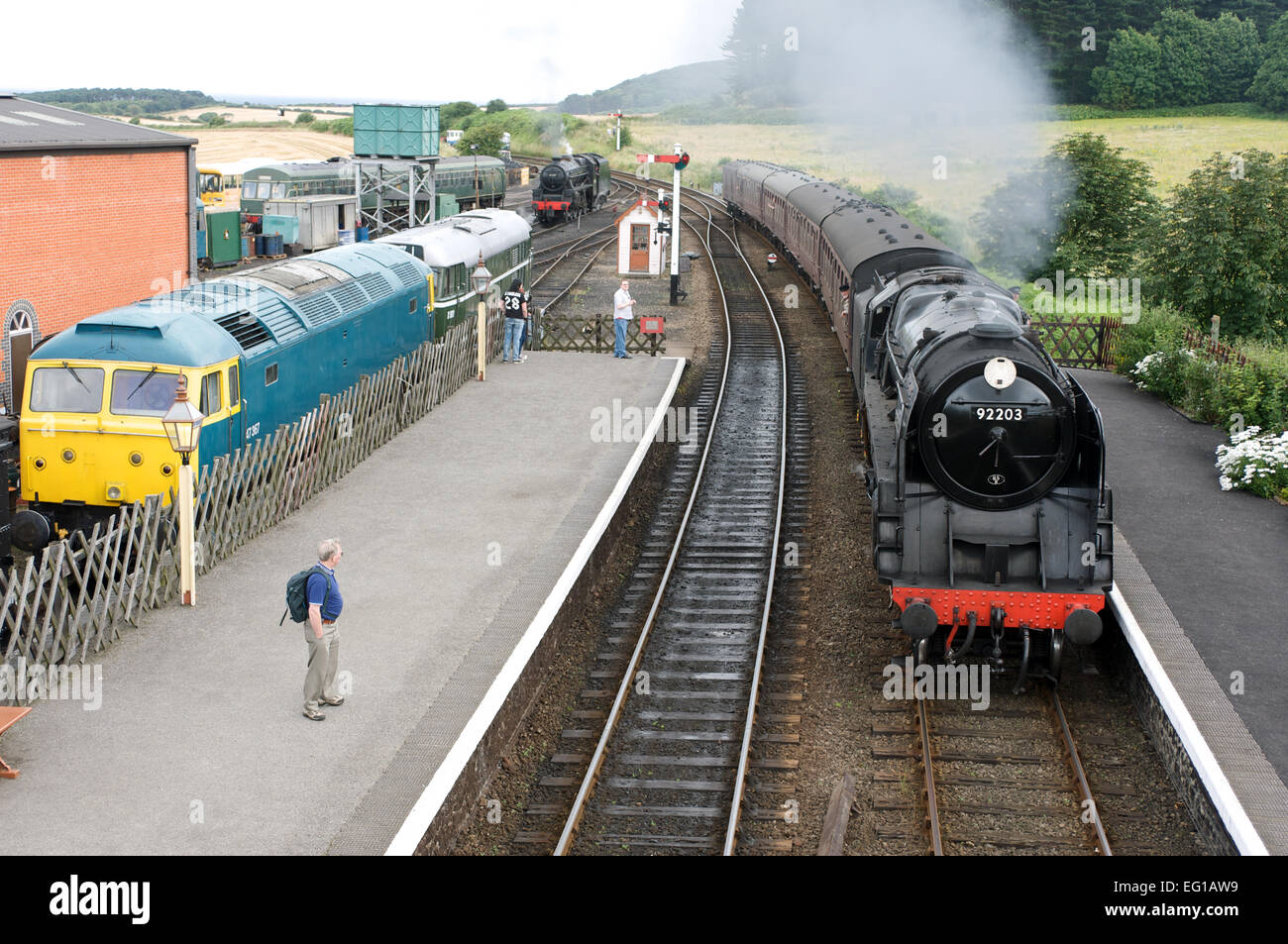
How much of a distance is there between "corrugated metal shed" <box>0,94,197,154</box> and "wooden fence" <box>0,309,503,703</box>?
25.8ft

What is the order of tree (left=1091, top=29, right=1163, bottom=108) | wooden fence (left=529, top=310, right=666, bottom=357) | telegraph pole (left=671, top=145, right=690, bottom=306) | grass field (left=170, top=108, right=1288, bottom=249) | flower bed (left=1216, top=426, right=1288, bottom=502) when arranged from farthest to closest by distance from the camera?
1. tree (left=1091, top=29, right=1163, bottom=108)
2. grass field (left=170, top=108, right=1288, bottom=249)
3. telegraph pole (left=671, top=145, right=690, bottom=306)
4. wooden fence (left=529, top=310, right=666, bottom=357)
5. flower bed (left=1216, top=426, right=1288, bottom=502)

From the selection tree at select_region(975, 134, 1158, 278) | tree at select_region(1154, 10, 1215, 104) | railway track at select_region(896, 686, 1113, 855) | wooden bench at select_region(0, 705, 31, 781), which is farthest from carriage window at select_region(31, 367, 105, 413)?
tree at select_region(1154, 10, 1215, 104)

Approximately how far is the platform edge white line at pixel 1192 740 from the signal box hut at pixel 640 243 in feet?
95.0

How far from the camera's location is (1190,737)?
1081 cm

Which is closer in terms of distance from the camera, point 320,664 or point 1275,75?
point 320,664

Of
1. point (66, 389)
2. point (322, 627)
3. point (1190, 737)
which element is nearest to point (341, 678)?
point (322, 627)

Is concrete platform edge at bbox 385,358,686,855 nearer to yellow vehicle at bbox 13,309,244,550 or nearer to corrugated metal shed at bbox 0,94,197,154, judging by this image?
yellow vehicle at bbox 13,309,244,550

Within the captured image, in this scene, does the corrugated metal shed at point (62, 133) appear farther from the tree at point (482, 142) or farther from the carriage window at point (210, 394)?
the tree at point (482, 142)

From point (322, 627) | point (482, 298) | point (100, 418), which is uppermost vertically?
point (482, 298)

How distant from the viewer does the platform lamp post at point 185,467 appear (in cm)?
1289

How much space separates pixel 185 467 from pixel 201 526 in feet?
4.48

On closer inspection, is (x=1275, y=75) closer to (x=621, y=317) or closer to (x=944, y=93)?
(x=944, y=93)

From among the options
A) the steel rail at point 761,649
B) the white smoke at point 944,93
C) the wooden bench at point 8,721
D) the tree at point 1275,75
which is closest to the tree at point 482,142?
the white smoke at point 944,93

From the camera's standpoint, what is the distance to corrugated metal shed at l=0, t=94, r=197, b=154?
22.3 meters
